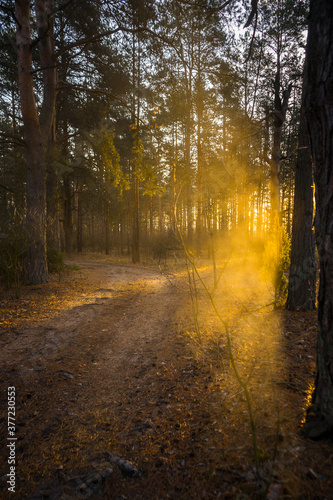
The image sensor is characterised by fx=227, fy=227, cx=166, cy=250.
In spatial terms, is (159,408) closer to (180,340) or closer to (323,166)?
(180,340)

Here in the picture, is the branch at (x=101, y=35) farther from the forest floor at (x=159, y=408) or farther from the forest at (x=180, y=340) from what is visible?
the forest floor at (x=159, y=408)

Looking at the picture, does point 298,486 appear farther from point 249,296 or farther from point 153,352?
point 249,296

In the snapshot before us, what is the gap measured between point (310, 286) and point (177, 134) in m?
21.2

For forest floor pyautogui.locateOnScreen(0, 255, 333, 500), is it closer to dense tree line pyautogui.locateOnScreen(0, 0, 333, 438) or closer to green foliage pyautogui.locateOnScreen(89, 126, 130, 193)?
dense tree line pyautogui.locateOnScreen(0, 0, 333, 438)

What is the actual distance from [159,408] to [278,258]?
13.9ft

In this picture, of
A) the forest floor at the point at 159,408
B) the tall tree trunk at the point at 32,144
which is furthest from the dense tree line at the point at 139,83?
the forest floor at the point at 159,408

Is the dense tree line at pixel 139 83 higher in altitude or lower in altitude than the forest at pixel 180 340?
higher

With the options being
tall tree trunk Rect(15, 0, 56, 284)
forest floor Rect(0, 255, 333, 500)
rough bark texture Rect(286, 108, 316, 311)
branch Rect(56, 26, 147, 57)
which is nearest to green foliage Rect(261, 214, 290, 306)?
rough bark texture Rect(286, 108, 316, 311)

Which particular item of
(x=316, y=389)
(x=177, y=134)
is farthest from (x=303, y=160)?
(x=177, y=134)

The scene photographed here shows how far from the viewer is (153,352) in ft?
12.0

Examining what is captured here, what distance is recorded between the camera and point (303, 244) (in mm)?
4781

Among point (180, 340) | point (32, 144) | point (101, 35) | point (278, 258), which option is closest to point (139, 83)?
point (101, 35)

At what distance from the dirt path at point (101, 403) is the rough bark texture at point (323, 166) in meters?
1.05

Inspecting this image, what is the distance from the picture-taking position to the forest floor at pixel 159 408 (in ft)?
4.93
